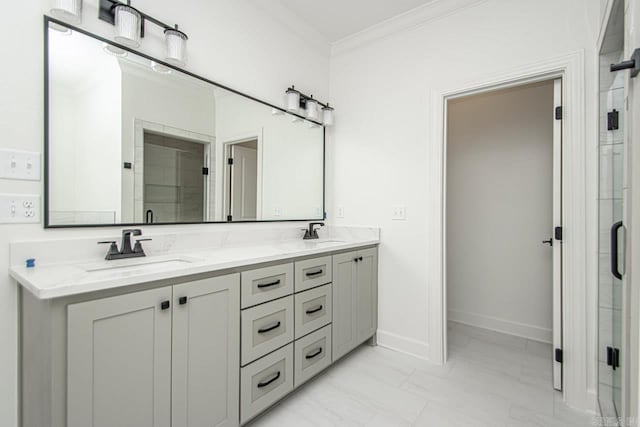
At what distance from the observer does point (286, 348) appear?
1.68 metres

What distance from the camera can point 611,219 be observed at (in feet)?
4.76

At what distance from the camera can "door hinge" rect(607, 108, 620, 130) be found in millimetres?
1416

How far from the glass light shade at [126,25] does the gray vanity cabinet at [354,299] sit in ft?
5.53

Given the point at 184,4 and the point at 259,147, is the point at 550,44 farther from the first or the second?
the point at 184,4

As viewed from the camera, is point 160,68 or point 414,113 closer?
point 160,68

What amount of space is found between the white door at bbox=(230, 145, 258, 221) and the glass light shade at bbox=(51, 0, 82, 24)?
98 centimetres

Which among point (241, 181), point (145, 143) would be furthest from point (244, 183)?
point (145, 143)

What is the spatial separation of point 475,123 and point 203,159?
2.71m

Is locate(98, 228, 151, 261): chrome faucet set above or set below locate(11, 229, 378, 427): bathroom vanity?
above

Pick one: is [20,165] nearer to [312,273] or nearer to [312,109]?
[312,273]

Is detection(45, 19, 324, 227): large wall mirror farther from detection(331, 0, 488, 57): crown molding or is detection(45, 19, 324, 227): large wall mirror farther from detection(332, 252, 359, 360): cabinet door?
detection(331, 0, 488, 57): crown molding

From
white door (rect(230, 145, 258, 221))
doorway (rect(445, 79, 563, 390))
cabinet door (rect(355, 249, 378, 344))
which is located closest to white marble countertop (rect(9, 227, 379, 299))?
white door (rect(230, 145, 258, 221))

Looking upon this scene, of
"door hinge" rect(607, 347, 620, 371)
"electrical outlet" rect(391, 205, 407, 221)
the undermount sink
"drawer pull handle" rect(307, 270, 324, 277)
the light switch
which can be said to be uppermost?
the light switch

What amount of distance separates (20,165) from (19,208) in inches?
7.1
